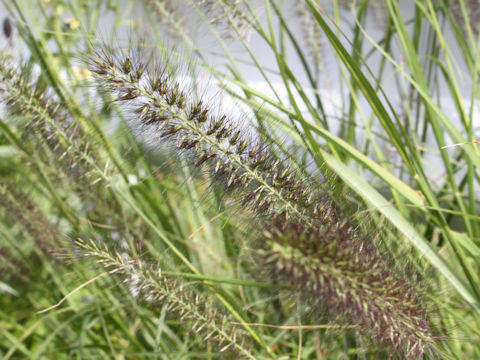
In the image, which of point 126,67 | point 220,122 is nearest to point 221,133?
point 220,122

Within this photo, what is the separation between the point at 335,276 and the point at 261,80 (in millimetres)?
2018

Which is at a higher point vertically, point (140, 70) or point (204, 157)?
point (140, 70)

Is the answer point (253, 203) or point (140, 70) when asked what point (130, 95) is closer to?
point (140, 70)

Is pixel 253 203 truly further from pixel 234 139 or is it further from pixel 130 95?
pixel 130 95

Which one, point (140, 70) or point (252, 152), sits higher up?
point (140, 70)

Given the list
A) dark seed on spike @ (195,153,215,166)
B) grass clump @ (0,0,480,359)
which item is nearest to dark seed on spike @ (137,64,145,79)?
grass clump @ (0,0,480,359)

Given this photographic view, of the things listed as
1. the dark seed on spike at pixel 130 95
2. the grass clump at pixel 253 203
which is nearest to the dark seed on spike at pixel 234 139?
the grass clump at pixel 253 203

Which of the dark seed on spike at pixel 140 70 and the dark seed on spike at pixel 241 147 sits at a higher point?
the dark seed on spike at pixel 140 70

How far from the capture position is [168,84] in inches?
21.3

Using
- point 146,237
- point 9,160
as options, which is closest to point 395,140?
point 146,237

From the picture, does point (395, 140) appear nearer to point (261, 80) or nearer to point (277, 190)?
point (277, 190)

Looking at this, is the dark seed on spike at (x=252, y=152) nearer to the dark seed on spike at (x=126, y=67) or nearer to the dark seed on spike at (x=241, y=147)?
the dark seed on spike at (x=241, y=147)

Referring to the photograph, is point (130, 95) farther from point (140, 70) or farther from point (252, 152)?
point (252, 152)

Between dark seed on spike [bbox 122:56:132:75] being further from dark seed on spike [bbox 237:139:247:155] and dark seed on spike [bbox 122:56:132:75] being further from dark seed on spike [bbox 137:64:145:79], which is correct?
dark seed on spike [bbox 237:139:247:155]
